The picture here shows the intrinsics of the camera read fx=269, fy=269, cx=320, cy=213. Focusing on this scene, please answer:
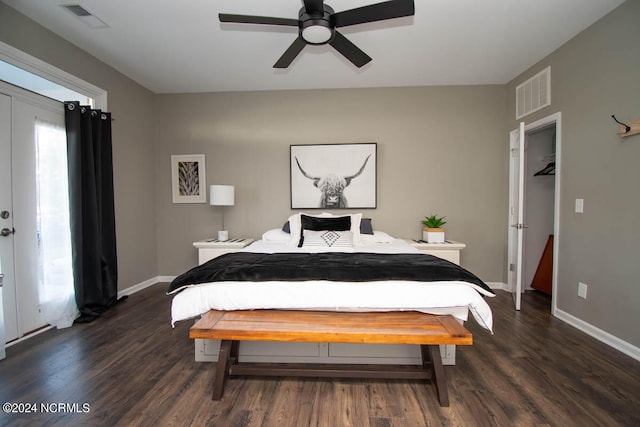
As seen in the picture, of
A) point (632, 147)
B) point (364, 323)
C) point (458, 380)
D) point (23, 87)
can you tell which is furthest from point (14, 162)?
point (632, 147)

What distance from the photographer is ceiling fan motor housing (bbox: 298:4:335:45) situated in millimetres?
1895

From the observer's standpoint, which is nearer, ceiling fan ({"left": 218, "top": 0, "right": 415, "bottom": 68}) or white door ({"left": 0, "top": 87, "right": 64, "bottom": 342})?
ceiling fan ({"left": 218, "top": 0, "right": 415, "bottom": 68})

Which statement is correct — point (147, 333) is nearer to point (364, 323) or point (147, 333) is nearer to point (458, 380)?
point (364, 323)

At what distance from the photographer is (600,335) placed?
7.67 ft

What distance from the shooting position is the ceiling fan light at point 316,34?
6.34ft

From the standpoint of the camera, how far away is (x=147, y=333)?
2451mm

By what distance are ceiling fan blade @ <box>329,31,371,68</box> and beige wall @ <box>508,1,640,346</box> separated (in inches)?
82.9

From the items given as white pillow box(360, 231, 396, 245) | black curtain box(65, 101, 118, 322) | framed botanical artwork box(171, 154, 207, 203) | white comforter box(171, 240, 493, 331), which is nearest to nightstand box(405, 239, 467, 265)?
white pillow box(360, 231, 396, 245)

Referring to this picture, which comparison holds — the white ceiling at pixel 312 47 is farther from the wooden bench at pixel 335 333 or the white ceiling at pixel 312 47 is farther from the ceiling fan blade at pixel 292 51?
the wooden bench at pixel 335 333

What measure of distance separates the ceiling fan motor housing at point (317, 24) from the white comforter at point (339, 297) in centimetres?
180

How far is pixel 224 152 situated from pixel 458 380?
376 cm

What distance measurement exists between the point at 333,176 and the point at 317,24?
2.12 m

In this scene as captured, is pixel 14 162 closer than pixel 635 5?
No

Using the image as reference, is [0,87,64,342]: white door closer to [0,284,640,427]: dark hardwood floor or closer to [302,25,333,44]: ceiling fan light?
[0,284,640,427]: dark hardwood floor
